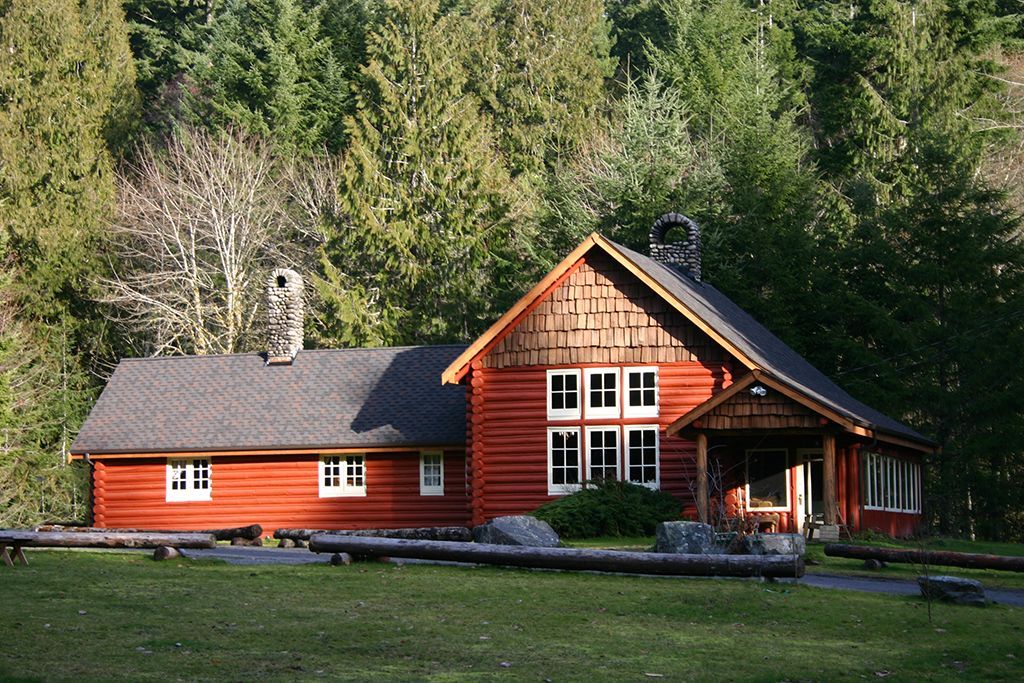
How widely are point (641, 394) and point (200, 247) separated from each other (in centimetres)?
2482

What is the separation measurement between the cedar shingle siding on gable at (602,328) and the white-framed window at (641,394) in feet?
1.16

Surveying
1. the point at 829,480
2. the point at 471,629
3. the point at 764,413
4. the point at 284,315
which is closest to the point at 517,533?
the point at 471,629

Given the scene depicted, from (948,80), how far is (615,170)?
625 inches

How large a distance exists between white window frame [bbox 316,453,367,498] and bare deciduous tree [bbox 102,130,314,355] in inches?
605

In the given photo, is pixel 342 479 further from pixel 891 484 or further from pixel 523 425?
pixel 891 484

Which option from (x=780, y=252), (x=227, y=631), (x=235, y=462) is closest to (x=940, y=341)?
(x=780, y=252)

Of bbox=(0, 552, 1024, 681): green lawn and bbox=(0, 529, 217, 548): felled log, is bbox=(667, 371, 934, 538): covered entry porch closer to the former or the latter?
bbox=(0, 552, 1024, 681): green lawn

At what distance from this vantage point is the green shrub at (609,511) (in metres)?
32.3

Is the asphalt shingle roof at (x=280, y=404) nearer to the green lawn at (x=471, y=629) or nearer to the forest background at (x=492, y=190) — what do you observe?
the forest background at (x=492, y=190)

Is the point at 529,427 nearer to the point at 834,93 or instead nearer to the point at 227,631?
the point at 227,631

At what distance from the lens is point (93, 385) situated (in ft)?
193

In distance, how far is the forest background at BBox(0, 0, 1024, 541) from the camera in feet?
154

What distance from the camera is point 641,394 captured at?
35.1 metres

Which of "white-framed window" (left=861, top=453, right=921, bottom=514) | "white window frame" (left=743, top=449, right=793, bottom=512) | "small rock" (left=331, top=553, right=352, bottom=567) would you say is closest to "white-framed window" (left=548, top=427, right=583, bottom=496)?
"white window frame" (left=743, top=449, right=793, bottom=512)
